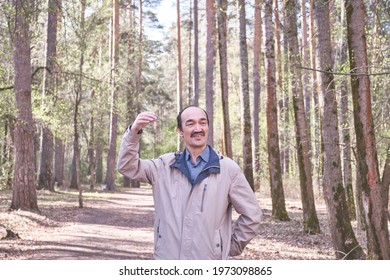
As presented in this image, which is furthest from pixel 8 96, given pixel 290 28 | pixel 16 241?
pixel 290 28

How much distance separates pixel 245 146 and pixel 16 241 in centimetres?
1120

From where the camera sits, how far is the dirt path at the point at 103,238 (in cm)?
921

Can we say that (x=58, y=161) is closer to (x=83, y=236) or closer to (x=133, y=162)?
(x=83, y=236)

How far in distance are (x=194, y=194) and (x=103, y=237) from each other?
8489 millimetres

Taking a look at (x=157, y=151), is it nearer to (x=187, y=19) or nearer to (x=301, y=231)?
(x=187, y=19)

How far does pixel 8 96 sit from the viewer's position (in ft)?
47.4

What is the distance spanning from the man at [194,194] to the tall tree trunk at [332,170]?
14.3 feet

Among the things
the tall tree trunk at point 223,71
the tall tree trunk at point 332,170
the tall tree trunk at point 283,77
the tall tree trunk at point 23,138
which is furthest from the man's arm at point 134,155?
the tall tree trunk at point 223,71

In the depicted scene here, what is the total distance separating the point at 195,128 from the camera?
3461 mm

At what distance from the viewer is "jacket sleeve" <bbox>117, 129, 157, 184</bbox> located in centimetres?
347

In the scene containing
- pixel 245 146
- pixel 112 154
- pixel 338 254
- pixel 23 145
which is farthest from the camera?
pixel 112 154

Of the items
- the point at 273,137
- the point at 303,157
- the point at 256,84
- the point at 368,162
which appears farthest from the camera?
the point at 256,84

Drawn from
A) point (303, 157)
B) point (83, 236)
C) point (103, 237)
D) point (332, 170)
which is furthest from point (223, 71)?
point (332, 170)

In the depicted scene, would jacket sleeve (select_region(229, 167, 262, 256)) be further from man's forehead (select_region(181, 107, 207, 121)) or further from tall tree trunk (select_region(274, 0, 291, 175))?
tall tree trunk (select_region(274, 0, 291, 175))
